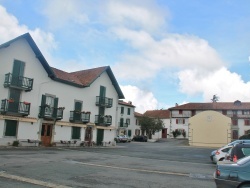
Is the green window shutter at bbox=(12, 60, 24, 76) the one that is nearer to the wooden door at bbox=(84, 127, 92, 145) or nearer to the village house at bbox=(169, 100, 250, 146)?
the wooden door at bbox=(84, 127, 92, 145)

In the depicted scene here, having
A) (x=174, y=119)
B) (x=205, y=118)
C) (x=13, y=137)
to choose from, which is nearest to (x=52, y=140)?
(x=13, y=137)

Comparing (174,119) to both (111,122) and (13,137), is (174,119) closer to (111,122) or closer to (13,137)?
(111,122)

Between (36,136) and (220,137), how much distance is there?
111 feet

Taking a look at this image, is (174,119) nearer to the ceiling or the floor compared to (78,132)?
nearer to the ceiling

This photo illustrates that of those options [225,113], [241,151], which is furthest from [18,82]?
[225,113]

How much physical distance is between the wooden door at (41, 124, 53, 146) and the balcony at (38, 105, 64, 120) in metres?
1.05

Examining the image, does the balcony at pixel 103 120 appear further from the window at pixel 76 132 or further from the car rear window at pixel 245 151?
the car rear window at pixel 245 151

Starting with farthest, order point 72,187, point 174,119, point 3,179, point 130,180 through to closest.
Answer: point 174,119 → point 130,180 → point 3,179 → point 72,187

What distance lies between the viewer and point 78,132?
36719 mm

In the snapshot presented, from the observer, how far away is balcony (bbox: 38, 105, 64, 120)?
A: 103 ft

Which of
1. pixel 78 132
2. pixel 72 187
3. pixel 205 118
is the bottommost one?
pixel 72 187

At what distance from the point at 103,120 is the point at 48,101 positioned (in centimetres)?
963

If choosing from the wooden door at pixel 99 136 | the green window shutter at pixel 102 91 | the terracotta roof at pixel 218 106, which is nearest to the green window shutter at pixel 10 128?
the wooden door at pixel 99 136

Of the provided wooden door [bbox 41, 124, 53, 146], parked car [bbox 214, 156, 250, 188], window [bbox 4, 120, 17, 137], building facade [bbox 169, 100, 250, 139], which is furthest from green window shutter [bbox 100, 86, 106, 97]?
building facade [bbox 169, 100, 250, 139]
